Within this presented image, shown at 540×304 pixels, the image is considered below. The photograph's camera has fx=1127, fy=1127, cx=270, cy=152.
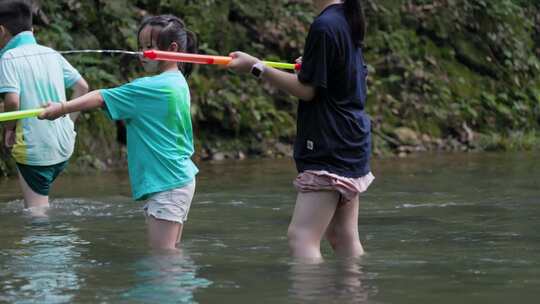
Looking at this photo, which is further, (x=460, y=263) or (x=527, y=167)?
(x=527, y=167)

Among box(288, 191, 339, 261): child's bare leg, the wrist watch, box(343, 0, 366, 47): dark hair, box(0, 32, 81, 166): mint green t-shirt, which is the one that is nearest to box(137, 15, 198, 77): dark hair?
the wrist watch

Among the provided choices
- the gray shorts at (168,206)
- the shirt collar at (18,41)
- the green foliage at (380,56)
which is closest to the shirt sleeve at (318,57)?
the gray shorts at (168,206)

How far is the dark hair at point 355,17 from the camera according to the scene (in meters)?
5.76

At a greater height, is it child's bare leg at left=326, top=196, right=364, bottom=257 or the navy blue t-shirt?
the navy blue t-shirt

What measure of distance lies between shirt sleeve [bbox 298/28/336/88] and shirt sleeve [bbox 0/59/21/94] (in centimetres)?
313

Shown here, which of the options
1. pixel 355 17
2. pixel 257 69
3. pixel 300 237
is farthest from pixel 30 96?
pixel 355 17

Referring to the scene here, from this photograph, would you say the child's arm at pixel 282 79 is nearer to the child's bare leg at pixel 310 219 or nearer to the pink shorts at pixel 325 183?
the pink shorts at pixel 325 183

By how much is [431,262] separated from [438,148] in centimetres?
933

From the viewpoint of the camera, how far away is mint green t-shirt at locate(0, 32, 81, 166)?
26.7ft

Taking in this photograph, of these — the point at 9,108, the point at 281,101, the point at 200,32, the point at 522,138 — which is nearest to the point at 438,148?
the point at 522,138

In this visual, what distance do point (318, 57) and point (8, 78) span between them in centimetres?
324

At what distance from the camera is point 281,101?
15547 mm

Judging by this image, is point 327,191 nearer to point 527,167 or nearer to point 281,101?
point 527,167

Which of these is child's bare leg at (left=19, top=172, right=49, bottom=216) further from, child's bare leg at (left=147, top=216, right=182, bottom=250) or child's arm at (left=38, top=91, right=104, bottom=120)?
child's arm at (left=38, top=91, right=104, bottom=120)
